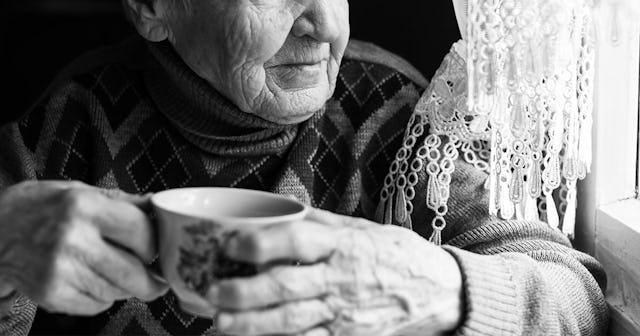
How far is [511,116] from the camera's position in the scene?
4.17 feet

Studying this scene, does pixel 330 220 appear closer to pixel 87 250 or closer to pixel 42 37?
pixel 87 250

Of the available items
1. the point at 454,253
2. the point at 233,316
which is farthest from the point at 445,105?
the point at 233,316

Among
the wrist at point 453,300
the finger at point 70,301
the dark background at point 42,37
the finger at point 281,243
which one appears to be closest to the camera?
the finger at point 281,243

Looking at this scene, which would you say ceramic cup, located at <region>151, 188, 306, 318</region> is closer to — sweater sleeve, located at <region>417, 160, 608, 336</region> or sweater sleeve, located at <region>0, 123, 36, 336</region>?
sweater sleeve, located at <region>417, 160, 608, 336</region>

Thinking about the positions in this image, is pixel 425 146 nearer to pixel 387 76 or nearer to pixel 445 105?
pixel 445 105

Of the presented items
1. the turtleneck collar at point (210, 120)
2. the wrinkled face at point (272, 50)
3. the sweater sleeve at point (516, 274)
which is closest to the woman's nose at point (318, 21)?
the wrinkled face at point (272, 50)

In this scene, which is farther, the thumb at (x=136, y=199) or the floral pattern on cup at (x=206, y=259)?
the thumb at (x=136, y=199)

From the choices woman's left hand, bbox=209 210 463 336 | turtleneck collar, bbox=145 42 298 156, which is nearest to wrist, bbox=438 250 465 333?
woman's left hand, bbox=209 210 463 336

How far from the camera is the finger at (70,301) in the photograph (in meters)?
1.02

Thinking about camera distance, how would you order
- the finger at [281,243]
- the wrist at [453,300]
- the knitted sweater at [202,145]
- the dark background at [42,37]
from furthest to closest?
the dark background at [42,37]
the knitted sweater at [202,145]
the wrist at [453,300]
the finger at [281,243]

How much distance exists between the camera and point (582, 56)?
126 cm

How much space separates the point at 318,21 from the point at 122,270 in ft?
1.89

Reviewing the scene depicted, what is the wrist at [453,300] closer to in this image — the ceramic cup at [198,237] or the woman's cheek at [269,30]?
the ceramic cup at [198,237]

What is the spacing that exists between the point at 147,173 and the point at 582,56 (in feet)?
2.56
